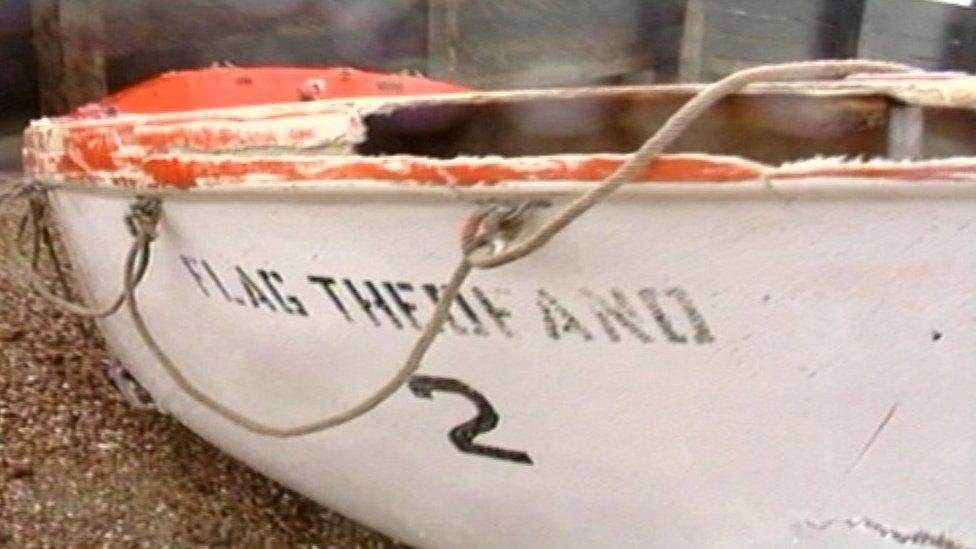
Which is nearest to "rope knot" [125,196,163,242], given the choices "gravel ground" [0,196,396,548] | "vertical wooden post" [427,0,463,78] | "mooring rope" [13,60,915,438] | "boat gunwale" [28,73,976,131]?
"boat gunwale" [28,73,976,131]

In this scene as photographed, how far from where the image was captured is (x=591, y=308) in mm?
1464

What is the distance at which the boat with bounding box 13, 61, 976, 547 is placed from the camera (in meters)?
1.36

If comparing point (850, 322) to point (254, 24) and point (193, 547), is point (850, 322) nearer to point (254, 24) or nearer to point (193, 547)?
point (193, 547)

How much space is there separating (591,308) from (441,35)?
9.95ft

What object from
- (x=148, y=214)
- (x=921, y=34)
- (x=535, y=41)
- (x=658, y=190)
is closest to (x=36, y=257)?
(x=148, y=214)

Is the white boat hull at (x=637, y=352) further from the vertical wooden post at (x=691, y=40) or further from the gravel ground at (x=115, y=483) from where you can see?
the vertical wooden post at (x=691, y=40)

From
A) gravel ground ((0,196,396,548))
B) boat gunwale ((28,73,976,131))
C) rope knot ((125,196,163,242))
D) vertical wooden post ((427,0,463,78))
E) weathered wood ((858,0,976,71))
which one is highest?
boat gunwale ((28,73,976,131))

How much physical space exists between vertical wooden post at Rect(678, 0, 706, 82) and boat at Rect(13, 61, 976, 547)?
309 centimetres

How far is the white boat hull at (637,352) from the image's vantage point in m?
1.37

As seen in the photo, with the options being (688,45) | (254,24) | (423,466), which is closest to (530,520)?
(423,466)

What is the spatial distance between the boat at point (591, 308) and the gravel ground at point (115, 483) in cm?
19

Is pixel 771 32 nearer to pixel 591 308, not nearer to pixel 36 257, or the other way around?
pixel 36 257

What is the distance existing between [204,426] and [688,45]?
3.36 meters

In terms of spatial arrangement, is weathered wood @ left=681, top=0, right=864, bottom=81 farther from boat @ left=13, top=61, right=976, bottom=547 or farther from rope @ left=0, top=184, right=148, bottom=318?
boat @ left=13, top=61, right=976, bottom=547
